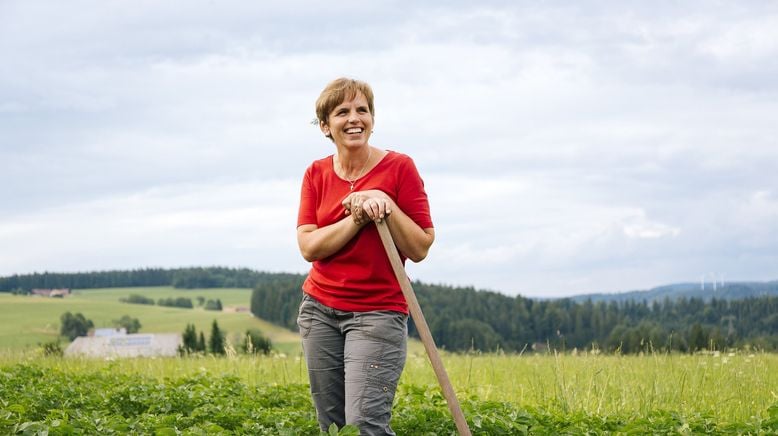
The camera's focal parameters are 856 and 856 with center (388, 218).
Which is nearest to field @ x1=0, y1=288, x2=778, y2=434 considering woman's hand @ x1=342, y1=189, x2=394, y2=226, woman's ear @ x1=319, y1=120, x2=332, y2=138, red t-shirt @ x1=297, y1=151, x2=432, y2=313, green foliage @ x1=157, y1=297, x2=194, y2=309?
red t-shirt @ x1=297, y1=151, x2=432, y2=313

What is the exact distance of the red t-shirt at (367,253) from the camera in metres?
4.10

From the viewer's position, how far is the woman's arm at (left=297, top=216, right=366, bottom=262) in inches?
159

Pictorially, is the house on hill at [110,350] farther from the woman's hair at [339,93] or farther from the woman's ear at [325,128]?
the woman's hair at [339,93]

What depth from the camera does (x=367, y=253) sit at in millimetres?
4113

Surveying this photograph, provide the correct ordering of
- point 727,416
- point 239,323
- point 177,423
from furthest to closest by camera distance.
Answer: point 239,323 → point 727,416 → point 177,423

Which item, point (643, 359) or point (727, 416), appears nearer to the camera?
point (727, 416)

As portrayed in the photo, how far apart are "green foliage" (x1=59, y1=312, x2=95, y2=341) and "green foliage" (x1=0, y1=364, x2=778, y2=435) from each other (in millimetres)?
47287

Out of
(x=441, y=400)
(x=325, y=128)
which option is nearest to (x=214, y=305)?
(x=441, y=400)

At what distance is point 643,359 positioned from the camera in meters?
10.9

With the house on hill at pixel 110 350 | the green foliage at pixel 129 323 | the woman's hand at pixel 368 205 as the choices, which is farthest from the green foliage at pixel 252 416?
the green foliage at pixel 129 323

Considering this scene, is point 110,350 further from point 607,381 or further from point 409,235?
point 409,235

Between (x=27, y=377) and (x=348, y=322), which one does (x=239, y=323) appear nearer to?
(x=27, y=377)

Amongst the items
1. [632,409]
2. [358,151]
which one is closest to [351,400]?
[358,151]

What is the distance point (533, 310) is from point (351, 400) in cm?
3998
